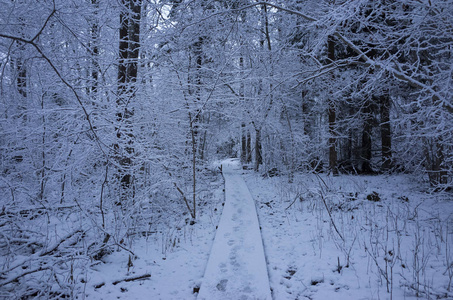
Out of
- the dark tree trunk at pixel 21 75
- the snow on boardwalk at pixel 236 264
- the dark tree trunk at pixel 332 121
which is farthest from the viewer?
the dark tree trunk at pixel 332 121

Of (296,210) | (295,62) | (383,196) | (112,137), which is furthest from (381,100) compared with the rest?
(112,137)

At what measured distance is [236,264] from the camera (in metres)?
3.84

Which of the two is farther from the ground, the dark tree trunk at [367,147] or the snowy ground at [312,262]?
the dark tree trunk at [367,147]

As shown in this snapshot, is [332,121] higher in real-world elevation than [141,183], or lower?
higher

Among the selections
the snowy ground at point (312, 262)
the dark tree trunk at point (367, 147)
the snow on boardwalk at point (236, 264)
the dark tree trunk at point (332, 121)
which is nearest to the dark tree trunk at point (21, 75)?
the snowy ground at point (312, 262)

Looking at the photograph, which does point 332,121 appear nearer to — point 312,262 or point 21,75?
point 312,262

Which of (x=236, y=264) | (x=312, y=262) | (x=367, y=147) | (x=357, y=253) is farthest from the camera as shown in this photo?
(x=367, y=147)

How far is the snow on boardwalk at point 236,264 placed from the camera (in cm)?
310

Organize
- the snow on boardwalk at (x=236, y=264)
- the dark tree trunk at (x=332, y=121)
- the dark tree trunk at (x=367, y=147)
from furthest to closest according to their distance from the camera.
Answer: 1. the dark tree trunk at (x=367, y=147)
2. the dark tree trunk at (x=332, y=121)
3. the snow on boardwalk at (x=236, y=264)

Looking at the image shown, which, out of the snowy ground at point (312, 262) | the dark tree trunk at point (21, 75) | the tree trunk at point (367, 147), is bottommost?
the snowy ground at point (312, 262)

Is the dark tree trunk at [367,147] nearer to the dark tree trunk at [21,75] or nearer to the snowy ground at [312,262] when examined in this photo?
the snowy ground at [312,262]

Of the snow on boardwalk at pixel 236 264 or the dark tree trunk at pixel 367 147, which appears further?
the dark tree trunk at pixel 367 147

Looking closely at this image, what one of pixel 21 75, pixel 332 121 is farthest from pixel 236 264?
pixel 332 121

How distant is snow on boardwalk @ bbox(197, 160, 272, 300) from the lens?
3.10 m
